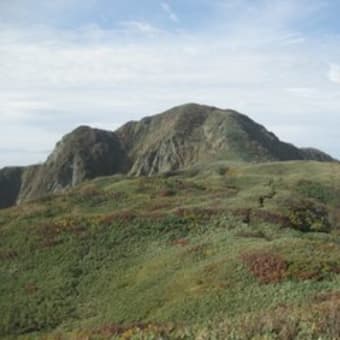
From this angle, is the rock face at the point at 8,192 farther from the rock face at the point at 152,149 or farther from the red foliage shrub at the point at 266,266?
the red foliage shrub at the point at 266,266

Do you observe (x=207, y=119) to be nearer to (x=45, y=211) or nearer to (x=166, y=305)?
(x=45, y=211)

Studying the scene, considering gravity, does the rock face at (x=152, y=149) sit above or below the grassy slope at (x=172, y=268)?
above

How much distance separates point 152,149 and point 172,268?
467ft

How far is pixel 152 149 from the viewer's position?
17712 cm

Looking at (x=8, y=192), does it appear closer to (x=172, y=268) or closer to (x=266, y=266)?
(x=172, y=268)

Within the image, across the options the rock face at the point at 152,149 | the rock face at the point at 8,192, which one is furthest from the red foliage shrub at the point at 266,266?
the rock face at the point at 8,192

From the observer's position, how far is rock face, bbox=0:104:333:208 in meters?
164

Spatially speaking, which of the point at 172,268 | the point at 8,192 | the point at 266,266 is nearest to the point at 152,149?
the point at 8,192

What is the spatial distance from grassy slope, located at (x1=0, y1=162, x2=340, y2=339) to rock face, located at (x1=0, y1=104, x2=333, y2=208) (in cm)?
9676

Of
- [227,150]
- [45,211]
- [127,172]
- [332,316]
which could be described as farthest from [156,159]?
[332,316]

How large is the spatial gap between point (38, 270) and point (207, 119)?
144962 millimetres

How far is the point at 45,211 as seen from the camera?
58.3 meters

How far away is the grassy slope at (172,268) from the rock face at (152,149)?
9676 cm

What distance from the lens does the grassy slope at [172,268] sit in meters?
22.0
